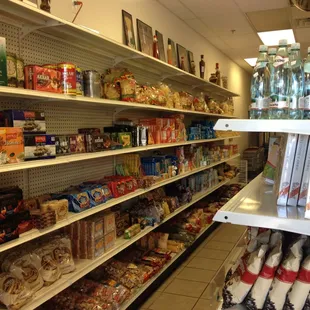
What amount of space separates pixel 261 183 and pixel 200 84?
407cm

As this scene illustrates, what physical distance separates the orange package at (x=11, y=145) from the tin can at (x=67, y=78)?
0.49m

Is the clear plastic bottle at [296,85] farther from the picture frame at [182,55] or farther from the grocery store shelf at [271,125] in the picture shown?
the picture frame at [182,55]

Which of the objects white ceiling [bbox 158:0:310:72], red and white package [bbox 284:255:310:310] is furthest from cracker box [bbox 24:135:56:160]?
white ceiling [bbox 158:0:310:72]

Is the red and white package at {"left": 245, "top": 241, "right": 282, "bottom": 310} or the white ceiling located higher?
the white ceiling

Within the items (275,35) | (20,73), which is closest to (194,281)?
(20,73)

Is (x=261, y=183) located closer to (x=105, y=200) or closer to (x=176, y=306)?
(x=105, y=200)

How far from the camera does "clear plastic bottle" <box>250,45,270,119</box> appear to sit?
4.45 feet

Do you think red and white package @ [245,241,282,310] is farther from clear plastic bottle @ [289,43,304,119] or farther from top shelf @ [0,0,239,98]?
top shelf @ [0,0,239,98]

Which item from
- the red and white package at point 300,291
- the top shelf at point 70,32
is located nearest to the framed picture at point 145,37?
the top shelf at point 70,32

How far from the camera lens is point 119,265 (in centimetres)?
337

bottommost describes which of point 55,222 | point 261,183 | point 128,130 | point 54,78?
point 55,222

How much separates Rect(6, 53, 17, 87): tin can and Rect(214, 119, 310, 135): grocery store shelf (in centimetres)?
132

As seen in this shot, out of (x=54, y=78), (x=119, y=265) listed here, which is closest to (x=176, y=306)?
(x=119, y=265)

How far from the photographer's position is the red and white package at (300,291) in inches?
47.0
